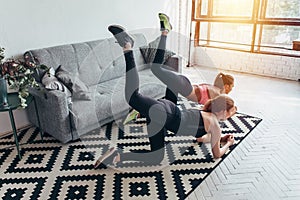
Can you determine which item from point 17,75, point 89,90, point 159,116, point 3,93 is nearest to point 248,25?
point 89,90

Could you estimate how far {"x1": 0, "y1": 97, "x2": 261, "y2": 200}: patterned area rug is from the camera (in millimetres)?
2100

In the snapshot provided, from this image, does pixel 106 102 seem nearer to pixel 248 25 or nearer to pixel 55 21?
pixel 55 21

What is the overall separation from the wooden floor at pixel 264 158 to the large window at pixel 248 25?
1146 millimetres

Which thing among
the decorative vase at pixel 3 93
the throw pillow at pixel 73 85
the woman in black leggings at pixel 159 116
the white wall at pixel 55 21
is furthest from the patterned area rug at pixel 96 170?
the white wall at pixel 55 21

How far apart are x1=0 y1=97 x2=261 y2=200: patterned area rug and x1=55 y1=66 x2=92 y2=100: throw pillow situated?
434mm

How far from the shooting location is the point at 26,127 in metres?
3.08

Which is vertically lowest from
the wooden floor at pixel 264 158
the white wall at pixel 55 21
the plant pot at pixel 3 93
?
the wooden floor at pixel 264 158

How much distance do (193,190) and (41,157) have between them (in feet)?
4.63

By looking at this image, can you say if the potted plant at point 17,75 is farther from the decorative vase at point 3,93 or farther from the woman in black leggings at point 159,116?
the woman in black leggings at point 159,116

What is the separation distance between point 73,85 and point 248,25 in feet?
12.0

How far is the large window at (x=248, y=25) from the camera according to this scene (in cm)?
467

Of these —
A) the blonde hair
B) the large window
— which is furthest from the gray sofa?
the large window

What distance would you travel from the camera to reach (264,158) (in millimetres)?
2562

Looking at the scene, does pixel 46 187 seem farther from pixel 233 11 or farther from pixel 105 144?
pixel 233 11
